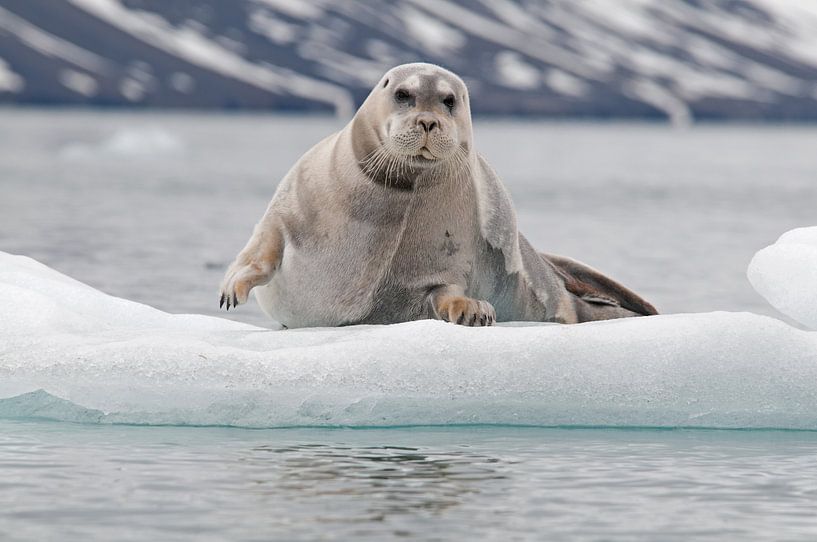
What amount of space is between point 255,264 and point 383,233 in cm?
62

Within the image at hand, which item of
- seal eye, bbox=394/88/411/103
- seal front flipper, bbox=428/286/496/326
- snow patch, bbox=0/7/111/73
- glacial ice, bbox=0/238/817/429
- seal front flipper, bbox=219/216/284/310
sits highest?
snow patch, bbox=0/7/111/73

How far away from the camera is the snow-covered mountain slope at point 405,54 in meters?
126

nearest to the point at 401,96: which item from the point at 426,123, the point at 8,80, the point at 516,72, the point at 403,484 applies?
the point at 426,123

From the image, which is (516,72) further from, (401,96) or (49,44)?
(401,96)

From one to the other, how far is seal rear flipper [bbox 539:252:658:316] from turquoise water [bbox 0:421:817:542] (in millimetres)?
2193

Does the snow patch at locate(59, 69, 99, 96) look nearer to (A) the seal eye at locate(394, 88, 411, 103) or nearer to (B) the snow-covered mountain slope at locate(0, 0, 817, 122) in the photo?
(B) the snow-covered mountain slope at locate(0, 0, 817, 122)

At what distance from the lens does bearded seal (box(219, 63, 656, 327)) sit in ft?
24.1

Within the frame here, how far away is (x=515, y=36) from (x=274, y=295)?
460 ft

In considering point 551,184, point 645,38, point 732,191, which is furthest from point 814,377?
point 645,38

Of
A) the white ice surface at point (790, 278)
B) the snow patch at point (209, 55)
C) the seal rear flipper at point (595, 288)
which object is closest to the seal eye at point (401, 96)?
the seal rear flipper at point (595, 288)

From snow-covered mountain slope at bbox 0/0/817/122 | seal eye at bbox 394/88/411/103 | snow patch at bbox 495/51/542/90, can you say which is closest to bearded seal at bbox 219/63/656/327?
seal eye at bbox 394/88/411/103

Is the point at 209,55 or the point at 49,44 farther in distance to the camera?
the point at 209,55

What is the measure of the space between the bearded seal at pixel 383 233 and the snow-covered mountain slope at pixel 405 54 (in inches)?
4534

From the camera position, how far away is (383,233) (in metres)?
7.55
